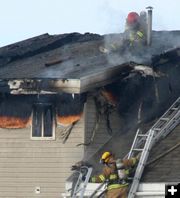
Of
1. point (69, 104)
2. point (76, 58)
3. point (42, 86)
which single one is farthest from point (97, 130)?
point (76, 58)

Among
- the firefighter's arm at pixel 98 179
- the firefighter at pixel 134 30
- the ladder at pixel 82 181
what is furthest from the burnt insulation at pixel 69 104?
the firefighter's arm at pixel 98 179

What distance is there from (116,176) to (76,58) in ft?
18.0

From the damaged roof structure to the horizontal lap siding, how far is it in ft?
0.72

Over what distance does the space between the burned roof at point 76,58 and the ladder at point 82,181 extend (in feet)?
6.54

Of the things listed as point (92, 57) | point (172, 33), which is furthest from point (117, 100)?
point (172, 33)

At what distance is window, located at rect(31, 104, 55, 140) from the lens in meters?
15.1

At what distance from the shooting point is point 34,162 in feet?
49.1

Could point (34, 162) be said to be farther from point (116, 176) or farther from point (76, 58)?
point (116, 176)

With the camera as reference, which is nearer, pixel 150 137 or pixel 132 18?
pixel 150 137

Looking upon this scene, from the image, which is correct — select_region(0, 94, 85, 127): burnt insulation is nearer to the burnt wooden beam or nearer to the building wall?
the building wall

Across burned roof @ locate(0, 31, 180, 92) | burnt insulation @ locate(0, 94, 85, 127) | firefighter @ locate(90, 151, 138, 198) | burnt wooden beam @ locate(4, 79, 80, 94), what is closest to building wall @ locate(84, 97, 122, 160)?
burnt insulation @ locate(0, 94, 85, 127)

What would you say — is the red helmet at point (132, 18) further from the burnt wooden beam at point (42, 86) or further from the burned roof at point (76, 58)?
the burnt wooden beam at point (42, 86)

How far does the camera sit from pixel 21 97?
15.1m

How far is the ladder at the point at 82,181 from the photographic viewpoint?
1216 cm
